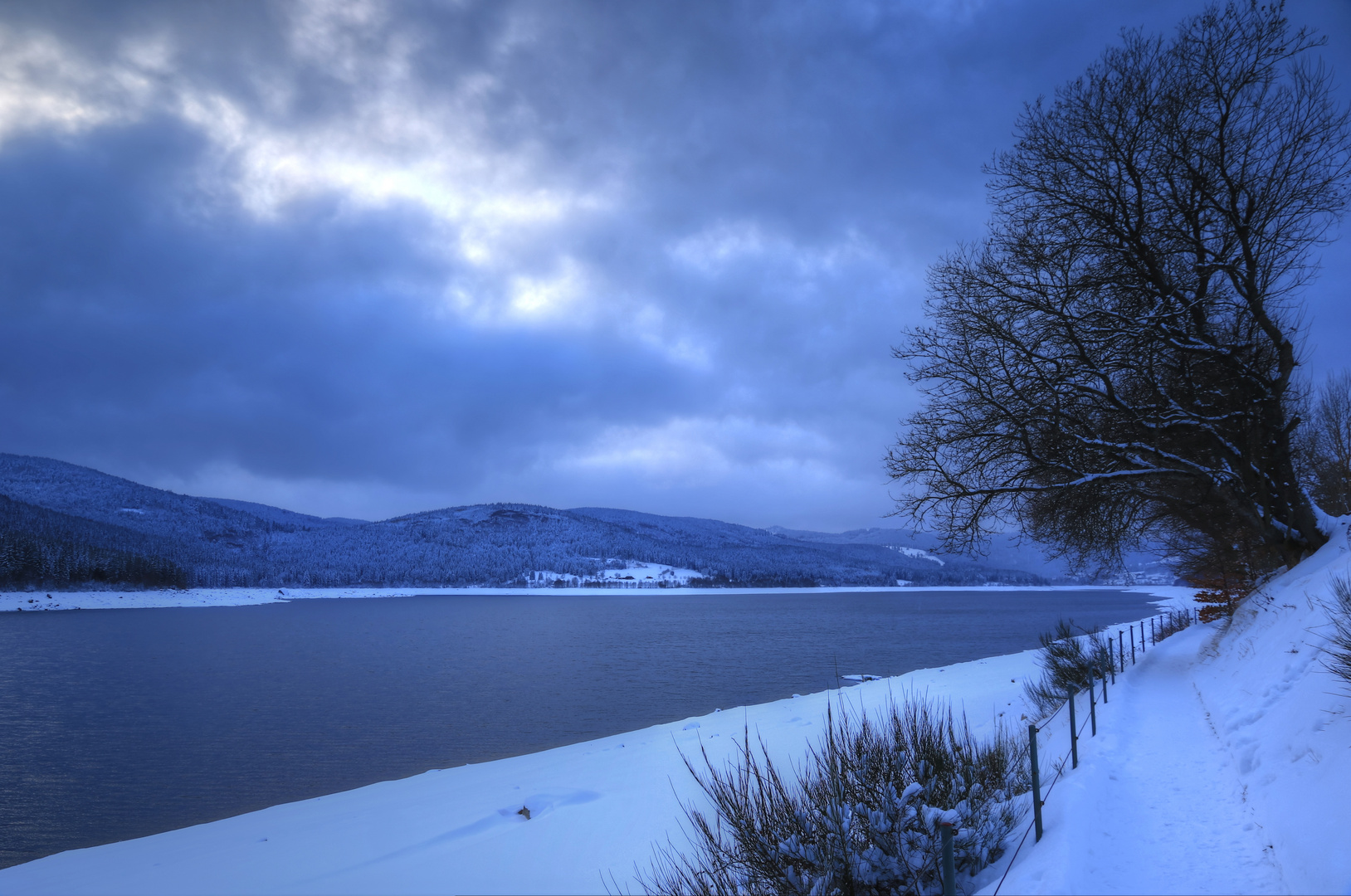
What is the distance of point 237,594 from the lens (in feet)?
390

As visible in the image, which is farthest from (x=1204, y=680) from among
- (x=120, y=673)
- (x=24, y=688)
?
(x=120, y=673)

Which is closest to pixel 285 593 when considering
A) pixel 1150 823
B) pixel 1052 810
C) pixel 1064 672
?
pixel 1064 672

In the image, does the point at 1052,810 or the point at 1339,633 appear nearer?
the point at 1052,810

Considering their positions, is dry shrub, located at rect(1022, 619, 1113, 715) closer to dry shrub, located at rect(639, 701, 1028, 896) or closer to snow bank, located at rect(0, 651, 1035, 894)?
snow bank, located at rect(0, 651, 1035, 894)

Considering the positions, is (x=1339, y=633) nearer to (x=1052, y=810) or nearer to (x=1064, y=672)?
(x=1052, y=810)

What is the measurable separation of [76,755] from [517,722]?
10575 mm

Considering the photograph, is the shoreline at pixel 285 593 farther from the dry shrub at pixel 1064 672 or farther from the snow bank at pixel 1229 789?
the snow bank at pixel 1229 789

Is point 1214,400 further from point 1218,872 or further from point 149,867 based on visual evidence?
point 149,867

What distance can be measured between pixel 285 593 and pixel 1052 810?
5968 inches

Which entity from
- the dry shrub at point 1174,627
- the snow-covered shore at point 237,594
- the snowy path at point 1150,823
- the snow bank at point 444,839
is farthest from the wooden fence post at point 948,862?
the snow-covered shore at point 237,594

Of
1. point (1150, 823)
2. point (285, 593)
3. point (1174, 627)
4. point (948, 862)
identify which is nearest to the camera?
point (948, 862)

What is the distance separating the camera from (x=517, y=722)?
795 inches

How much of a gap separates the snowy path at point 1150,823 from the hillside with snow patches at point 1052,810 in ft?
0.06

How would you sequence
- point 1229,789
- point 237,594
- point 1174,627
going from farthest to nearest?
point 237,594 → point 1174,627 → point 1229,789
